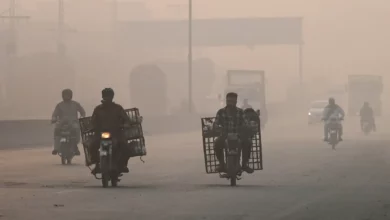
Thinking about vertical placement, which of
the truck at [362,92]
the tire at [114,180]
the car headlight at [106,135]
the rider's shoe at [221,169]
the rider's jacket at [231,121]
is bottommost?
the tire at [114,180]

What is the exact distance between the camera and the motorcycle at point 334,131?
3472 cm

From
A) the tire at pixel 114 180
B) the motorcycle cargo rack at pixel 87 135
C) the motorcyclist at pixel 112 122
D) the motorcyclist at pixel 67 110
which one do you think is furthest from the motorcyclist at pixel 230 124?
the motorcyclist at pixel 67 110

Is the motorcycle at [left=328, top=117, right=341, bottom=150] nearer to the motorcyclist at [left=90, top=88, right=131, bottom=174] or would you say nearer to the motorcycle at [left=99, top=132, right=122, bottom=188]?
the motorcyclist at [left=90, top=88, right=131, bottom=174]

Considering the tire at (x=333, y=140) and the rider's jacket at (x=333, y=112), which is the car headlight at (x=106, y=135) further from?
the tire at (x=333, y=140)

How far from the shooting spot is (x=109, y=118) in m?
17.1

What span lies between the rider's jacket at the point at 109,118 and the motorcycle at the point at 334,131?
1832 centimetres

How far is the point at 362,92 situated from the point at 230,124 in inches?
2395

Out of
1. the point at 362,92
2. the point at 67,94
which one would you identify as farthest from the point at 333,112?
the point at 362,92

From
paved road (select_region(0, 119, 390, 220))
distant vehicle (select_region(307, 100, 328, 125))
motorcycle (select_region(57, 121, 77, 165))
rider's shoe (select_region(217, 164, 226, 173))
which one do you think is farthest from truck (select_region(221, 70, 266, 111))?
rider's shoe (select_region(217, 164, 226, 173))

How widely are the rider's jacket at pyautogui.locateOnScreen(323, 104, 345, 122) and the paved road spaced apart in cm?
668

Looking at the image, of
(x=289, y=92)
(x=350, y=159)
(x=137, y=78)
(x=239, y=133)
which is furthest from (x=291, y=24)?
(x=239, y=133)

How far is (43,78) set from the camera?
10638 centimetres

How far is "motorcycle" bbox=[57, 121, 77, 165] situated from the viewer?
25.1m

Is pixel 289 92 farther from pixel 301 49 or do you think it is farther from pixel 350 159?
pixel 350 159
